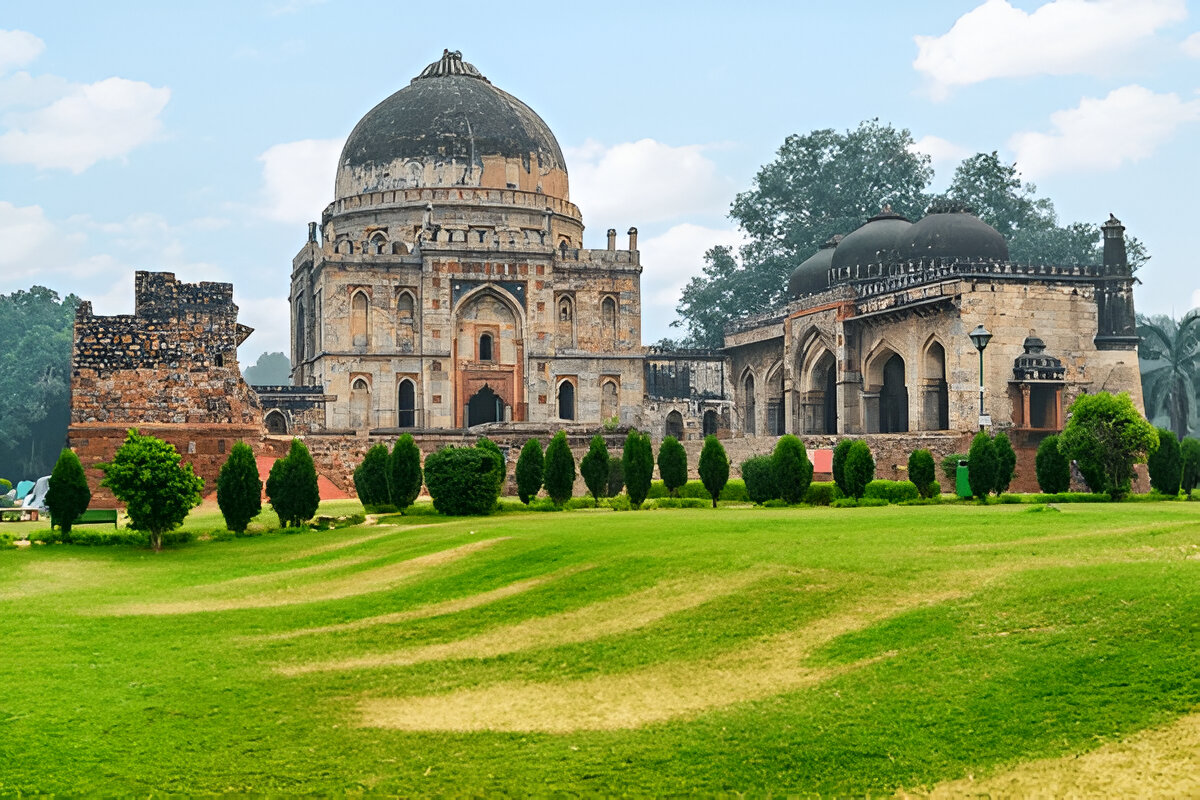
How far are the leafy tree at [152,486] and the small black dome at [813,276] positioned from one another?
2637 centimetres

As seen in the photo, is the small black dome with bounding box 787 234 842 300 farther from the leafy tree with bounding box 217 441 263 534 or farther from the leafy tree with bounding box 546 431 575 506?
the leafy tree with bounding box 217 441 263 534

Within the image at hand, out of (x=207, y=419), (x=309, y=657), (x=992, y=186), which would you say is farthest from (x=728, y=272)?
(x=309, y=657)

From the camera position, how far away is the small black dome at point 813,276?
42.3m

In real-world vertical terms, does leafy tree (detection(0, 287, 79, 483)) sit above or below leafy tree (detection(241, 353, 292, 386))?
below

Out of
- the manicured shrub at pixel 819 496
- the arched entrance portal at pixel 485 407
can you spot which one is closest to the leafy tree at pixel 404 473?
the manicured shrub at pixel 819 496

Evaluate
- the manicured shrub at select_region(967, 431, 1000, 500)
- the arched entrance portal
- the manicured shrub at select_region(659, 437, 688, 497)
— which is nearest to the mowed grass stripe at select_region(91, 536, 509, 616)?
the manicured shrub at select_region(659, 437, 688, 497)

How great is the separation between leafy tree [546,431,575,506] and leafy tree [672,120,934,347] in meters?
33.2

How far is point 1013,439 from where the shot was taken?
105 ft

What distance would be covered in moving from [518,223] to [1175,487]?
28710 millimetres

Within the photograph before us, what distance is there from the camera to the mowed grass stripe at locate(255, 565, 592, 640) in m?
12.1

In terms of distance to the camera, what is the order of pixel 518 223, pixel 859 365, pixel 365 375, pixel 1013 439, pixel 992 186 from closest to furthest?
1. pixel 1013 439
2. pixel 859 365
3. pixel 365 375
4. pixel 518 223
5. pixel 992 186

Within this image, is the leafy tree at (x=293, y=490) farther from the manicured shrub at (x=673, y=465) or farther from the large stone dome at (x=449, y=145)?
the large stone dome at (x=449, y=145)

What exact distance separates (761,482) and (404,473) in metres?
5.94

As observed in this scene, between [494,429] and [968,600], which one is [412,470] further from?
[968,600]
